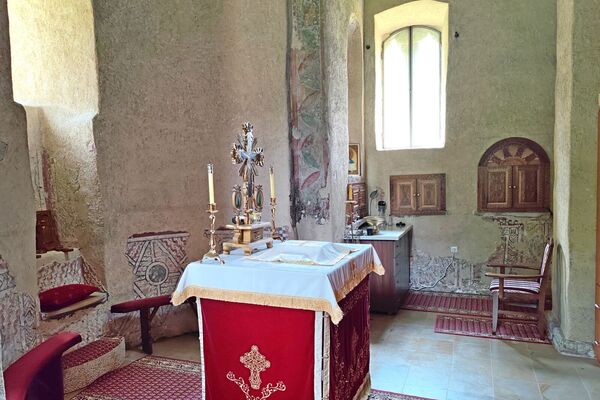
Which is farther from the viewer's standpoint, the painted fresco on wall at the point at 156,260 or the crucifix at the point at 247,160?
the painted fresco on wall at the point at 156,260

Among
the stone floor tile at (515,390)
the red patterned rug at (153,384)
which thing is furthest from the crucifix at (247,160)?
the stone floor tile at (515,390)

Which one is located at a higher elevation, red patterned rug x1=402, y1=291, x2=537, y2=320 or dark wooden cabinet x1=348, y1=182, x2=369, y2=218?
dark wooden cabinet x1=348, y1=182, x2=369, y2=218

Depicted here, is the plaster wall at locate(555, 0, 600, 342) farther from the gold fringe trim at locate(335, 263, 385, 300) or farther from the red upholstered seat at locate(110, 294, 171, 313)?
the red upholstered seat at locate(110, 294, 171, 313)

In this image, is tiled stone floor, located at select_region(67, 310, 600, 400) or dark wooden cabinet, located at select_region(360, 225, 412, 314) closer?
tiled stone floor, located at select_region(67, 310, 600, 400)

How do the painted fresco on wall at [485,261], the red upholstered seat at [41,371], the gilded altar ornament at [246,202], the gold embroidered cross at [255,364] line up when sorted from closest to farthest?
the red upholstered seat at [41,371]
the gold embroidered cross at [255,364]
the gilded altar ornament at [246,202]
the painted fresco on wall at [485,261]

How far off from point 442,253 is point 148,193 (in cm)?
474

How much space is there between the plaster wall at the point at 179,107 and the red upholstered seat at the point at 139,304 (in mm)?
204

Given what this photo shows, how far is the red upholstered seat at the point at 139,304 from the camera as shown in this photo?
14.9ft

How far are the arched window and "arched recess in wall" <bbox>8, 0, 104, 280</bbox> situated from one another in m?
5.00

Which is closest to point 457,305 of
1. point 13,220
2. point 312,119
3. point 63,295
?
point 312,119

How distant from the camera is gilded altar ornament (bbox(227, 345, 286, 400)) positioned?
293cm

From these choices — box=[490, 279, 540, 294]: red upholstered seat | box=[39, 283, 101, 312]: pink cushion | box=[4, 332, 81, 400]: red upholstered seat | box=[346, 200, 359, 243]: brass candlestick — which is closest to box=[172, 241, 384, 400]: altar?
box=[4, 332, 81, 400]: red upholstered seat

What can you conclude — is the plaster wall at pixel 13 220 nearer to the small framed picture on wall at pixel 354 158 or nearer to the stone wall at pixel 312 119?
the stone wall at pixel 312 119

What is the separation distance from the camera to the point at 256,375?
9.72ft
